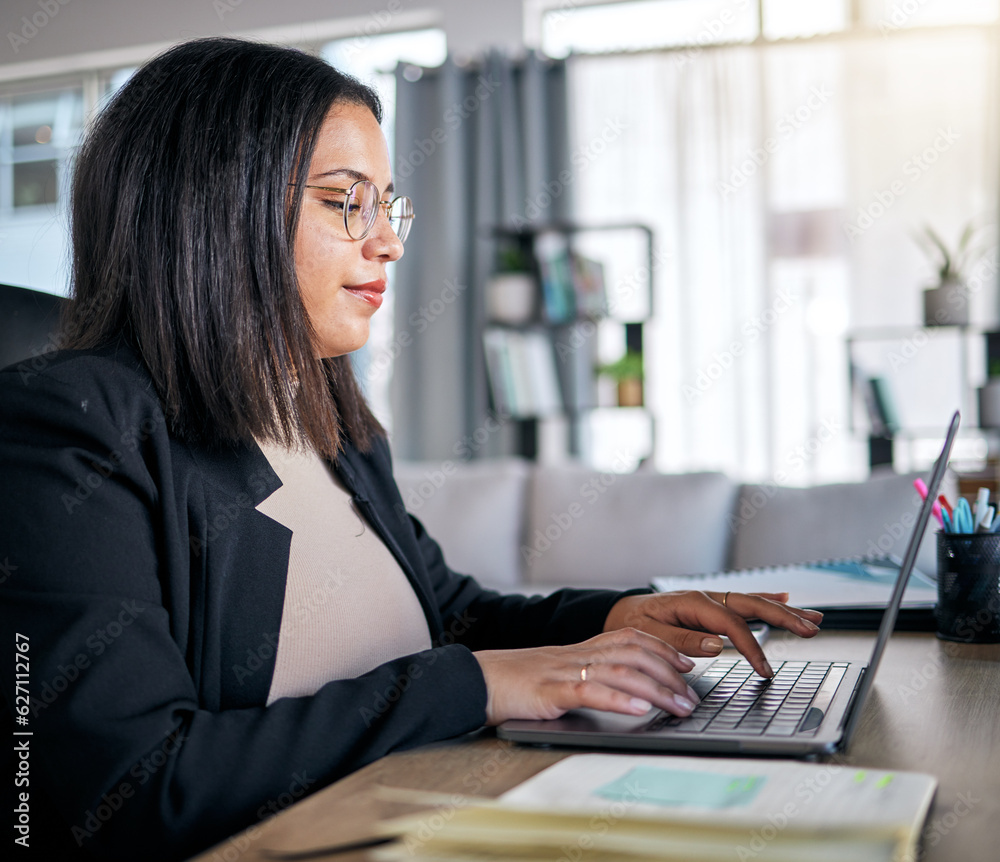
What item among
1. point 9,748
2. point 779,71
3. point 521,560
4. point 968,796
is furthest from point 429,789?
point 779,71

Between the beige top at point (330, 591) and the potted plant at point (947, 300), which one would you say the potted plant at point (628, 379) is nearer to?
the potted plant at point (947, 300)

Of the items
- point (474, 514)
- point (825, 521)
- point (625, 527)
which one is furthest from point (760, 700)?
point (474, 514)

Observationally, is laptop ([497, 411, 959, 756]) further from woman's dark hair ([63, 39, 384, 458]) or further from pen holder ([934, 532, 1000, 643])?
woman's dark hair ([63, 39, 384, 458])

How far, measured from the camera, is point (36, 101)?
491 cm

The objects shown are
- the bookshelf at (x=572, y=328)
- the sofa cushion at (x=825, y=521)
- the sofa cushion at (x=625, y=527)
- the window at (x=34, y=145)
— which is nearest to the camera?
the sofa cushion at (x=825, y=521)

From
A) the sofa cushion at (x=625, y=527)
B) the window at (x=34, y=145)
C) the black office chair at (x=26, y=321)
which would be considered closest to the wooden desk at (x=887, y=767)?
the black office chair at (x=26, y=321)

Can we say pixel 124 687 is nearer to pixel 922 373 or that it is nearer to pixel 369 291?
pixel 369 291

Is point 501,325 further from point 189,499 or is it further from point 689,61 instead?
point 189,499

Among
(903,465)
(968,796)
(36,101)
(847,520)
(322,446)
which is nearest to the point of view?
(968,796)

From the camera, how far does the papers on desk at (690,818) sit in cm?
46

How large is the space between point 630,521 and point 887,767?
2312 millimetres

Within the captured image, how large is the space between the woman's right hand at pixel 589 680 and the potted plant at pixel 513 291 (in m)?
3.41

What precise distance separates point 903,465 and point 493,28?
266 cm

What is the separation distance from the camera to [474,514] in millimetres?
3107
